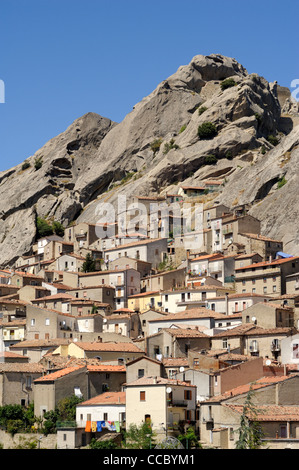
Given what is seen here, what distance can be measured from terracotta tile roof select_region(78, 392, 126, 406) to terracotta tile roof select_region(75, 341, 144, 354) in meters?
8.45

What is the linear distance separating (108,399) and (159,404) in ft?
16.7

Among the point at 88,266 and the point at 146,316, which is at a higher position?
the point at 88,266

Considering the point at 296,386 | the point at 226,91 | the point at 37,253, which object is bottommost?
the point at 296,386

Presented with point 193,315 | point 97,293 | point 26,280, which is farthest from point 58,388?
point 26,280


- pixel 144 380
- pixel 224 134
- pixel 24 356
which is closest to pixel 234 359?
pixel 144 380

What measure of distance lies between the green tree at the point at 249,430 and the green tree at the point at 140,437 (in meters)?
6.17

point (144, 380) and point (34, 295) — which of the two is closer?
point (144, 380)

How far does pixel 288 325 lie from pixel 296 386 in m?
17.3

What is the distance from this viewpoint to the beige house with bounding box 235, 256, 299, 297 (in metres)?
72.8

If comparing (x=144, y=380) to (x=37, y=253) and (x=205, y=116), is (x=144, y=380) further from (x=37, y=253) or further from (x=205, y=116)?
(x=205, y=116)

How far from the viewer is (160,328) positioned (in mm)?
68500

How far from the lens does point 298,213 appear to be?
8625 centimetres

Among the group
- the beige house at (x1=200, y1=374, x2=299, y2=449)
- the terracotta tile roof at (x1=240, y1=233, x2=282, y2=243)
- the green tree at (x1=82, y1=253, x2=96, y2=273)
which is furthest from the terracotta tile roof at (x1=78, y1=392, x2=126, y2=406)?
the green tree at (x1=82, y1=253, x2=96, y2=273)

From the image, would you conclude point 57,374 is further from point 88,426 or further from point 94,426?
point 94,426
